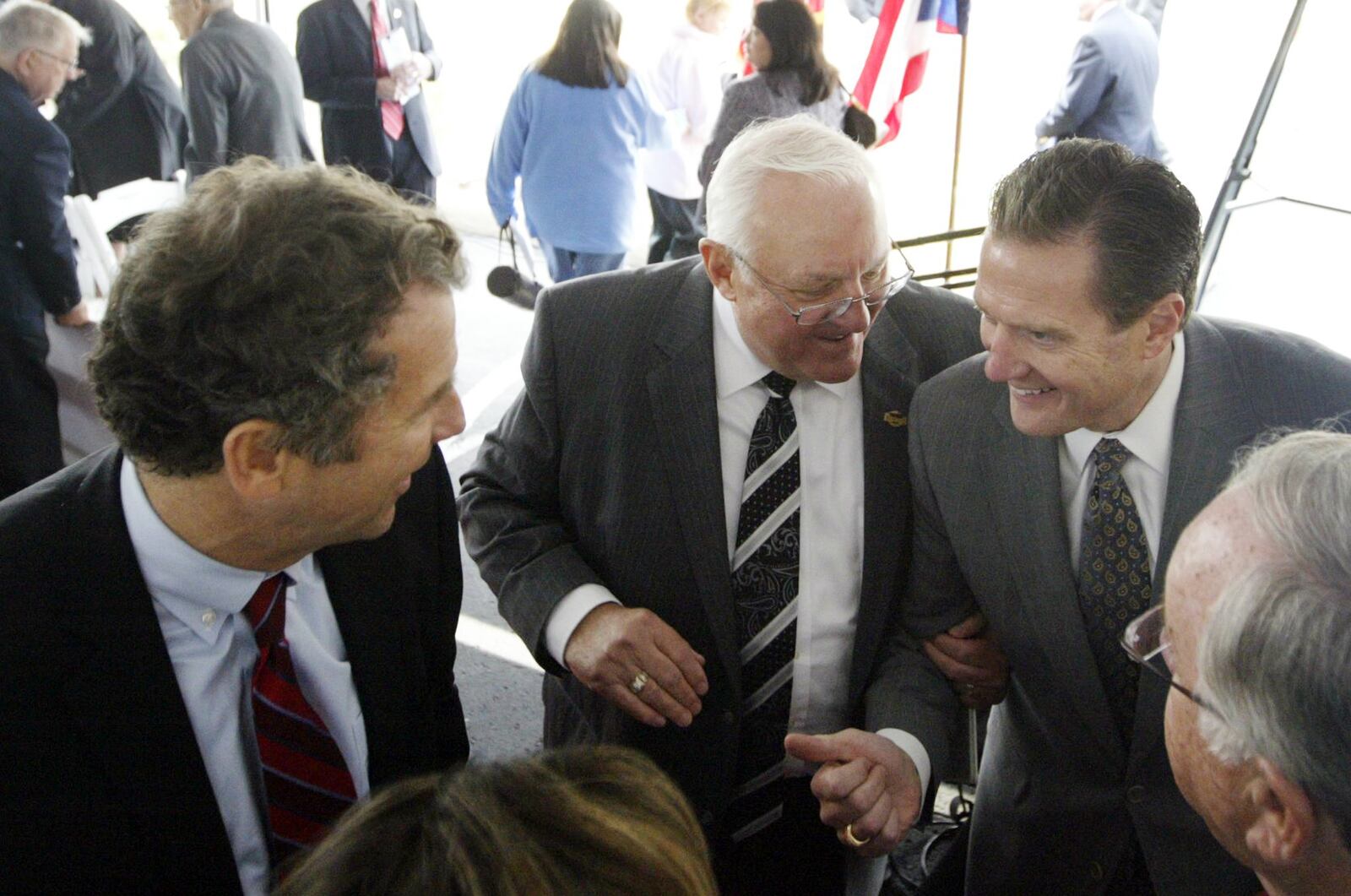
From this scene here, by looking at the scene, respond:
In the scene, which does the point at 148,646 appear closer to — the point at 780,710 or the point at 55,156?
the point at 780,710

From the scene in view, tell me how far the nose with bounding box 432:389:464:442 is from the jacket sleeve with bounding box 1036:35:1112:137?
214 inches

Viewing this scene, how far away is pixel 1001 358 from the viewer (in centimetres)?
167

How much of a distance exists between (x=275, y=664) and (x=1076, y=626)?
118cm

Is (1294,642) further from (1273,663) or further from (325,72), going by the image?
(325,72)

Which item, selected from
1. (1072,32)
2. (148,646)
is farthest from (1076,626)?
(1072,32)

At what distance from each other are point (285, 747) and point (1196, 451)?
1.36 m

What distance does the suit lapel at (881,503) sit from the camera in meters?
1.86

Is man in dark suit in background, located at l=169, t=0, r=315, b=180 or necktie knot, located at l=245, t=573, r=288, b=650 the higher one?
necktie knot, located at l=245, t=573, r=288, b=650

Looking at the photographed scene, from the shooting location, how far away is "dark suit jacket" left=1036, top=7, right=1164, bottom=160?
5.84 m

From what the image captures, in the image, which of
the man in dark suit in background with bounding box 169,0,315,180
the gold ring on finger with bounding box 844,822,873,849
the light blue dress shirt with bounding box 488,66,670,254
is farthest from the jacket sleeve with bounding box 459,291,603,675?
the man in dark suit in background with bounding box 169,0,315,180

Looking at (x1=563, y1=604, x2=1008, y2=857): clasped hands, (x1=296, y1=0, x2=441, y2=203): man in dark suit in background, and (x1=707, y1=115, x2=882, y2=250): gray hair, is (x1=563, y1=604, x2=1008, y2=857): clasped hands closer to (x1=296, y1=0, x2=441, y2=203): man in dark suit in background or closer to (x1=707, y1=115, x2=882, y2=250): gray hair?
(x1=707, y1=115, x2=882, y2=250): gray hair

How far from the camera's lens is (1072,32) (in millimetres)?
8672

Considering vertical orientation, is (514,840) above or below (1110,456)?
above

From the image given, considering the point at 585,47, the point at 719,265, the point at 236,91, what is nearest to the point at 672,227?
the point at 585,47
